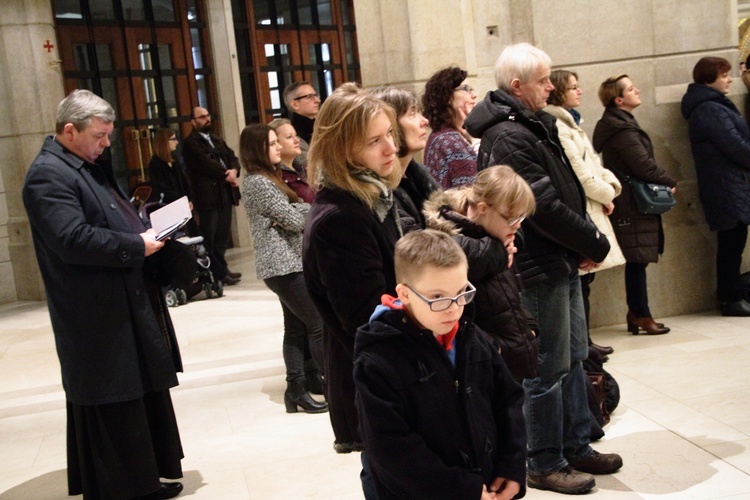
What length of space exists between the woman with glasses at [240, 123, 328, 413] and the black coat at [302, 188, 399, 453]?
2.27m

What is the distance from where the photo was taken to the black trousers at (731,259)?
621 centimetres

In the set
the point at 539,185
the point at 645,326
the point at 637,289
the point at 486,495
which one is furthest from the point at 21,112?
the point at 486,495

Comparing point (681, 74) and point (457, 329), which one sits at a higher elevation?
point (681, 74)

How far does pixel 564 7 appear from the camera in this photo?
5898 mm

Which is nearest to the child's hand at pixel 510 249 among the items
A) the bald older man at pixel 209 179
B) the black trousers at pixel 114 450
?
Result: the black trousers at pixel 114 450

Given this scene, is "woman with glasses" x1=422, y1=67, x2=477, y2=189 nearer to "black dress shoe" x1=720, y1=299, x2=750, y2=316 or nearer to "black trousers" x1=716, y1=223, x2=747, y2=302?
"black trousers" x1=716, y1=223, x2=747, y2=302

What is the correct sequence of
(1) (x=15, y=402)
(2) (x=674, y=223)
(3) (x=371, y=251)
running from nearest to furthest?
(3) (x=371, y=251), (1) (x=15, y=402), (2) (x=674, y=223)

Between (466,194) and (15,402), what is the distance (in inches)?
154

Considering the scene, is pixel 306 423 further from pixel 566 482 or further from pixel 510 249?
pixel 510 249

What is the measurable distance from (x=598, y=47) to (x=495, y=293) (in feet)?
11.0

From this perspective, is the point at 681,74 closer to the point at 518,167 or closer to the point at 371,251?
the point at 518,167

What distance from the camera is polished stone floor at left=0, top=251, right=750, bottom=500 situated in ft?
13.0

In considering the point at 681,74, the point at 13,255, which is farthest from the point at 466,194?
the point at 13,255

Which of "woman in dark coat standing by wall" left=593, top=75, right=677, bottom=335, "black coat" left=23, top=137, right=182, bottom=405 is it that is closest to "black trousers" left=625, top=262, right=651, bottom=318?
"woman in dark coat standing by wall" left=593, top=75, right=677, bottom=335
